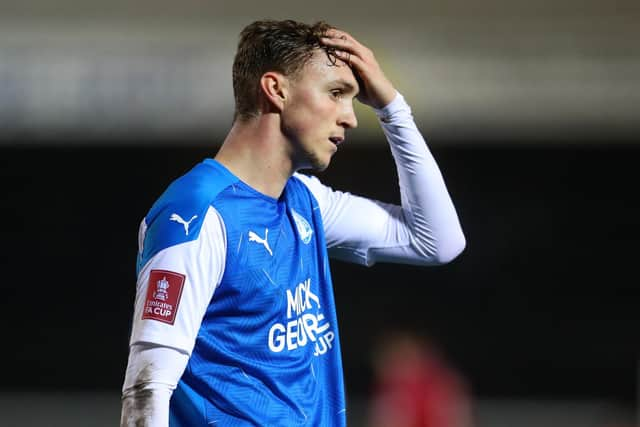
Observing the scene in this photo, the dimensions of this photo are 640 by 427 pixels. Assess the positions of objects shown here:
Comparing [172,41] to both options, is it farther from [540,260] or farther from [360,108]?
[540,260]

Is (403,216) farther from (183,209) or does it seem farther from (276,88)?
(183,209)

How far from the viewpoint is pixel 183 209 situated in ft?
6.92

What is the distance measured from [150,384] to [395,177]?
6.15 meters

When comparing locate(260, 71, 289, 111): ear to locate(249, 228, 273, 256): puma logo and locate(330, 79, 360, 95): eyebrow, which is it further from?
locate(249, 228, 273, 256): puma logo

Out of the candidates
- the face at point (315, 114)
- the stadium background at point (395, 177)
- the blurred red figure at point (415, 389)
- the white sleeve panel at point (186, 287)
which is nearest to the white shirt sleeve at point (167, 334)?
the white sleeve panel at point (186, 287)

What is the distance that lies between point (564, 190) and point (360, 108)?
1.89m

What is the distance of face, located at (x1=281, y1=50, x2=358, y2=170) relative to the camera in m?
2.29

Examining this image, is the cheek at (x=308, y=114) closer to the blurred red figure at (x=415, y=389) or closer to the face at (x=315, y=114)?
the face at (x=315, y=114)

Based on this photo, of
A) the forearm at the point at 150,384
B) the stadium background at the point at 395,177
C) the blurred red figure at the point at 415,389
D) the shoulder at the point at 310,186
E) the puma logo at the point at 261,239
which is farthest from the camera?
the stadium background at the point at 395,177

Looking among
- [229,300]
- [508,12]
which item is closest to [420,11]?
[508,12]

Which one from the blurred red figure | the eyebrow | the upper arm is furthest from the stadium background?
the eyebrow

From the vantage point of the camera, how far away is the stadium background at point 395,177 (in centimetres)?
798

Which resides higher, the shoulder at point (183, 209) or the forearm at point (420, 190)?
the forearm at point (420, 190)

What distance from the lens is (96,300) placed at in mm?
8109
